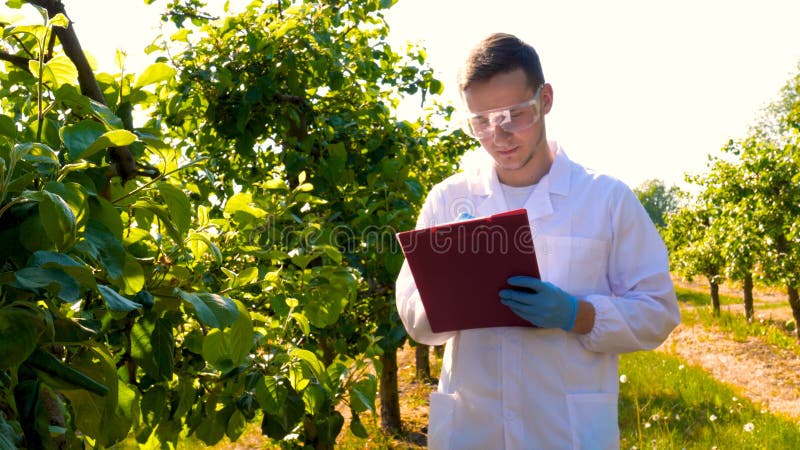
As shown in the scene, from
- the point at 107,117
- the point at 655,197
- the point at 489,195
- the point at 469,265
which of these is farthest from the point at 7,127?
the point at 655,197

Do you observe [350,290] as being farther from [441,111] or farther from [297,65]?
[441,111]

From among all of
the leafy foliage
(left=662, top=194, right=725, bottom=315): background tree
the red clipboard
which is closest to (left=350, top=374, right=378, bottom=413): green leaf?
the leafy foliage

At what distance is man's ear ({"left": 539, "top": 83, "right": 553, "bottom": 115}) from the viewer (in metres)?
2.16

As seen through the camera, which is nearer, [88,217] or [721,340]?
[88,217]

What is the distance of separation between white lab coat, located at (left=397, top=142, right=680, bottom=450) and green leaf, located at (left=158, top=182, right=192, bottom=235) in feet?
3.29

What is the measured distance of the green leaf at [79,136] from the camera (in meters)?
1.00

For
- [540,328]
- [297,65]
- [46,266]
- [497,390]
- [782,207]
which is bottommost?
[782,207]

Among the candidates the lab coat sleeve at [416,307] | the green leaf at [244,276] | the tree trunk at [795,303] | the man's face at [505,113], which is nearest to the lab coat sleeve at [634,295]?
the man's face at [505,113]

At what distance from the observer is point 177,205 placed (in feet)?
3.95

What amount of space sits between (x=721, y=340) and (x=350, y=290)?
12.7 metres

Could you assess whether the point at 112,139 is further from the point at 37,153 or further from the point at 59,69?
the point at 59,69

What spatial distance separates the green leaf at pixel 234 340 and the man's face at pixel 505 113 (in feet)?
3.05

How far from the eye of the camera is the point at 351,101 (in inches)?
163

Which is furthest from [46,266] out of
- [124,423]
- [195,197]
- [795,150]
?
[795,150]
